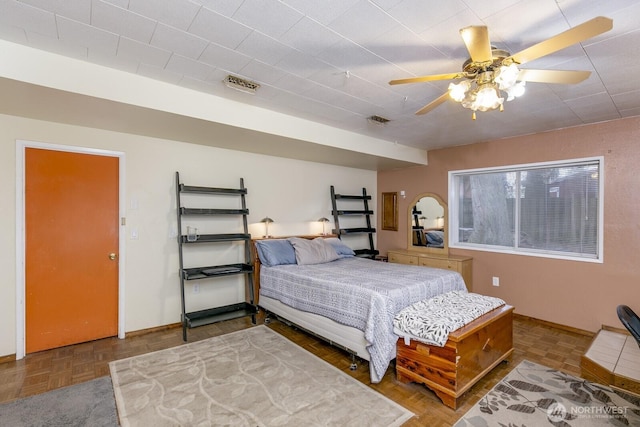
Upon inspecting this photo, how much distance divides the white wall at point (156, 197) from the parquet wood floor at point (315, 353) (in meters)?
0.31

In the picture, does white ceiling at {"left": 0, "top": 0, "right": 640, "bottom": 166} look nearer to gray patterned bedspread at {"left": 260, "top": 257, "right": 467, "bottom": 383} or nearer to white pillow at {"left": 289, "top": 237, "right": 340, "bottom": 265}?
gray patterned bedspread at {"left": 260, "top": 257, "right": 467, "bottom": 383}

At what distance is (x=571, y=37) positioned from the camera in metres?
1.48

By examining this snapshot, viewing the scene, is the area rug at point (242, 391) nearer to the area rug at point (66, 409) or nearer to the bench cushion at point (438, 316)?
the area rug at point (66, 409)

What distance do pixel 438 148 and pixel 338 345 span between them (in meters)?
3.61

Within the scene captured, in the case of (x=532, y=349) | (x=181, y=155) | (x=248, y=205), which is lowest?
(x=532, y=349)

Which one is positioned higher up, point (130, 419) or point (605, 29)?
point (605, 29)

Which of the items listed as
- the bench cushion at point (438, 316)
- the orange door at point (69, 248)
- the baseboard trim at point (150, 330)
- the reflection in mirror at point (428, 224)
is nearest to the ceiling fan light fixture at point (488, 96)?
the bench cushion at point (438, 316)

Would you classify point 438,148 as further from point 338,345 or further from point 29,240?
point 29,240

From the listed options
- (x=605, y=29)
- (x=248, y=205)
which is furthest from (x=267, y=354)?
(x=605, y=29)

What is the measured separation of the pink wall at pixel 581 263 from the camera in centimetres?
339

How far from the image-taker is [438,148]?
5.07 metres

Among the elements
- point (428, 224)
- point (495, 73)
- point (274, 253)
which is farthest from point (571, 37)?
point (428, 224)

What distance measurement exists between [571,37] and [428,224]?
4022 millimetres

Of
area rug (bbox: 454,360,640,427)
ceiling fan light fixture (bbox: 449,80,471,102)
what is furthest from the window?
ceiling fan light fixture (bbox: 449,80,471,102)
